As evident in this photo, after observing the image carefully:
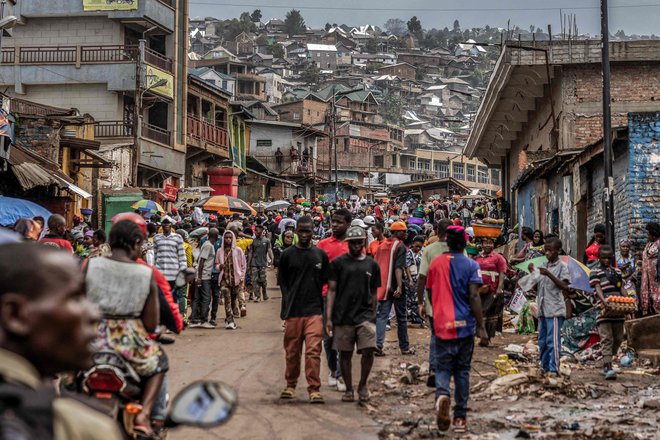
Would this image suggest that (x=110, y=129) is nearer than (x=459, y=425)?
A: No

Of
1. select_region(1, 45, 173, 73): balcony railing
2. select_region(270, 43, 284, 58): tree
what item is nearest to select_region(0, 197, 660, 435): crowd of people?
select_region(1, 45, 173, 73): balcony railing

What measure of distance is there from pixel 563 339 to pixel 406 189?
5604 cm

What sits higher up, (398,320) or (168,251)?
(168,251)

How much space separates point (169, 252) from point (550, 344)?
655 cm

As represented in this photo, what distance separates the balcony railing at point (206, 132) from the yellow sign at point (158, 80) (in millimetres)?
3249

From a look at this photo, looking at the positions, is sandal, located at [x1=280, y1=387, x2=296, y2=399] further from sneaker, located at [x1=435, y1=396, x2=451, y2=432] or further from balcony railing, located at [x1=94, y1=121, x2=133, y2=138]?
balcony railing, located at [x1=94, y1=121, x2=133, y2=138]

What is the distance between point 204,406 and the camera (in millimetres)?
2814

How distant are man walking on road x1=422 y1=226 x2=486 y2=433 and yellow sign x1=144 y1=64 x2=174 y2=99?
30887 mm

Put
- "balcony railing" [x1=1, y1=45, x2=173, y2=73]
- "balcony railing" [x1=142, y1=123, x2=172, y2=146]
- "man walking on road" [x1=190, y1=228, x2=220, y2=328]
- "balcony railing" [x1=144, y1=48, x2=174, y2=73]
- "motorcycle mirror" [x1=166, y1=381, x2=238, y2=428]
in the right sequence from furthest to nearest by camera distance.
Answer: "balcony railing" [x1=142, y1=123, x2=172, y2=146], "balcony railing" [x1=144, y1=48, x2=174, y2=73], "balcony railing" [x1=1, y1=45, x2=173, y2=73], "man walking on road" [x1=190, y1=228, x2=220, y2=328], "motorcycle mirror" [x1=166, y1=381, x2=238, y2=428]

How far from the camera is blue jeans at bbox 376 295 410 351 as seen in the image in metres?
13.2

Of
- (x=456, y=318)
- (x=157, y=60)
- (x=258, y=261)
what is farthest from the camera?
(x=157, y=60)

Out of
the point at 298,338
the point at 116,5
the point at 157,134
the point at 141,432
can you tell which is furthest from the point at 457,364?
the point at 157,134

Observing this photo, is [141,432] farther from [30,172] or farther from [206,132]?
[206,132]

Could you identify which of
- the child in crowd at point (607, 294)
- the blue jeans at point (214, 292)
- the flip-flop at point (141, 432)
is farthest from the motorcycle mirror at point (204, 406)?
the blue jeans at point (214, 292)
